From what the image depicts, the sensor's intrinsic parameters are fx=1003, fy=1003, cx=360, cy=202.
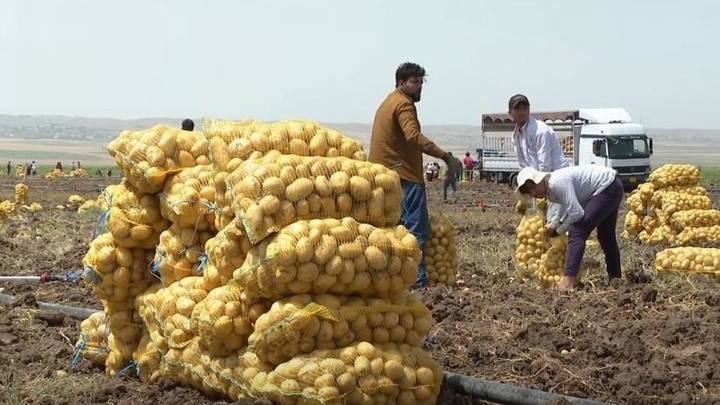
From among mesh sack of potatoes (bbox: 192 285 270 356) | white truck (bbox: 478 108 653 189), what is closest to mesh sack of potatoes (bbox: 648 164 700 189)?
mesh sack of potatoes (bbox: 192 285 270 356)

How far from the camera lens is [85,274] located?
226 inches

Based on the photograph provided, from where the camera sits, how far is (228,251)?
4809mm

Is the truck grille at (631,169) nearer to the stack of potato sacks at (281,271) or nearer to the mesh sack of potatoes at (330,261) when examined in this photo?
the stack of potato sacks at (281,271)

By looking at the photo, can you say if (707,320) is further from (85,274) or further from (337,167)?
(85,274)

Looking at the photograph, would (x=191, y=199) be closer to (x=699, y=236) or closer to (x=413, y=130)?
(x=413, y=130)

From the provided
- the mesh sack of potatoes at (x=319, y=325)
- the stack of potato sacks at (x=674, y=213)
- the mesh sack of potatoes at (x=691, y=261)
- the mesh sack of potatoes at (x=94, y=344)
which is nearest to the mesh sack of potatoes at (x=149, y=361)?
the mesh sack of potatoes at (x=94, y=344)

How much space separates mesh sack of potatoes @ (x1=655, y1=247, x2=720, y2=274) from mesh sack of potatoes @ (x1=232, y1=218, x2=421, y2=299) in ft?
17.2

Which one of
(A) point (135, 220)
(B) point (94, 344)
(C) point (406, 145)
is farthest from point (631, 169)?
(A) point (135, 220)

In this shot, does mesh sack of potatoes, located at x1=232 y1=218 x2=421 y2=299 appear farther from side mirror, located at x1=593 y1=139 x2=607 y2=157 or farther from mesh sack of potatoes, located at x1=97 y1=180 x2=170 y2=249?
side mirror, located at x1=593 y1=139 x2=607 y2=157

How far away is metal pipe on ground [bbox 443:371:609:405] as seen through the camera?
4.78m

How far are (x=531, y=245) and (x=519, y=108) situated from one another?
4.62ft

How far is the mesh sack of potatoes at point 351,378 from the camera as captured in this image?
4.37m

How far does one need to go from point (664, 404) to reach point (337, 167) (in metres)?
2.02

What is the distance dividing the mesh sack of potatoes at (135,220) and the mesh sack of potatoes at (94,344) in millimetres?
723
